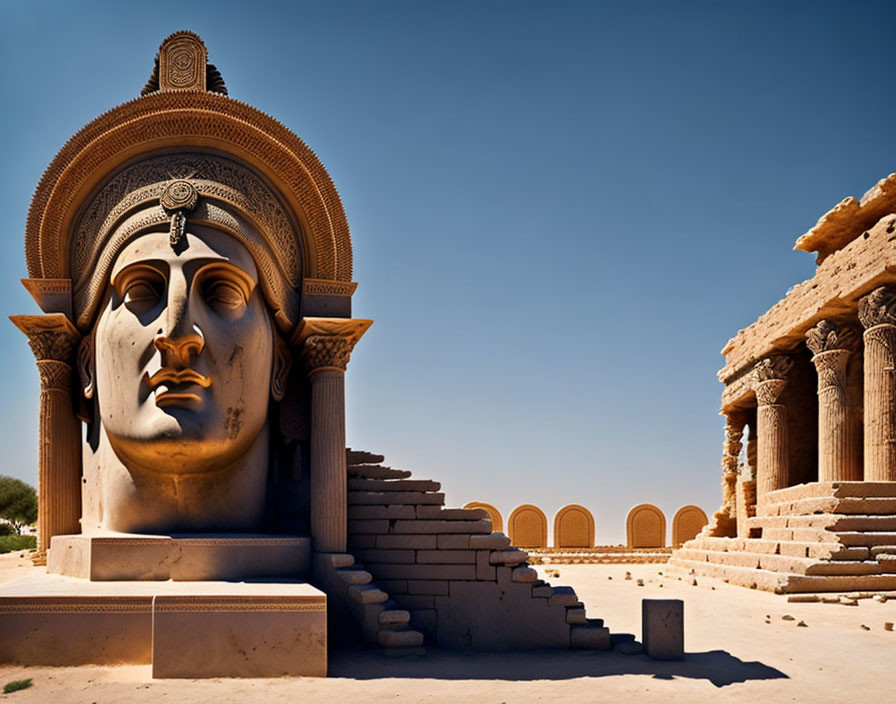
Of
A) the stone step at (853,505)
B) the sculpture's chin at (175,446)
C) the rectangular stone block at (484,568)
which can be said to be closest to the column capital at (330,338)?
the sculpture's chin at (175,446)

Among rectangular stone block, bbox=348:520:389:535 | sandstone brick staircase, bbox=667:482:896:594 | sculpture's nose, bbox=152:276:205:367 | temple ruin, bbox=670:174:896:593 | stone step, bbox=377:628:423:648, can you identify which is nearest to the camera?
stone step, bbox=377:628:423:648

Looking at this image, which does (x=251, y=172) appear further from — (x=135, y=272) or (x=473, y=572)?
(x=473, y=572)

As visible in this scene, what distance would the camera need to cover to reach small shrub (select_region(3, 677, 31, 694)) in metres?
6.96

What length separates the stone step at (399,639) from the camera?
28.4ft

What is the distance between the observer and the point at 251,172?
10.1 m

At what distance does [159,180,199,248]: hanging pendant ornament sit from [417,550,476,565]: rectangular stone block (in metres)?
4.52

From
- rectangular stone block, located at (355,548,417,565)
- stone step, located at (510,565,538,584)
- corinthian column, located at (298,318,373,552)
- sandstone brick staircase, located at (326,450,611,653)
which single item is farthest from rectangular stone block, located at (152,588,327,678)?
stone step, located at (510,565,538,584)

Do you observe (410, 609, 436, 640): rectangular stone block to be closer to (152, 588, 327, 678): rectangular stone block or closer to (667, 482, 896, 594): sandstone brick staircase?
(152, 588, 327, 678): rectangular stone block

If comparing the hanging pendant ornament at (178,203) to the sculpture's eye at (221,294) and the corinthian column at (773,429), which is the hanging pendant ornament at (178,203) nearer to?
the sculpture's eye at (221,294)

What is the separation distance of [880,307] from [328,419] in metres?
14.2

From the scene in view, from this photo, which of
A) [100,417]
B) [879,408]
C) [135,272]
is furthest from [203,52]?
[879,408]

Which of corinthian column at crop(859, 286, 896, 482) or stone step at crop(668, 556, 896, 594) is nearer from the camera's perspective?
stone step at crop(668, 556, 896, 594)

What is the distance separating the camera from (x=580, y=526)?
93.2 feet

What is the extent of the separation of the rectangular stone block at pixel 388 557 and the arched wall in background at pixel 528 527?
18.9m
